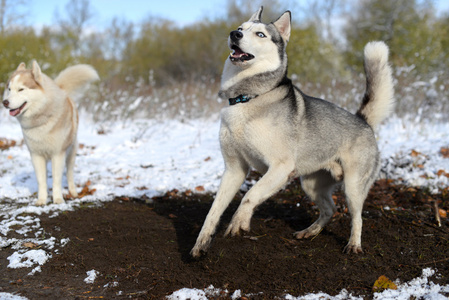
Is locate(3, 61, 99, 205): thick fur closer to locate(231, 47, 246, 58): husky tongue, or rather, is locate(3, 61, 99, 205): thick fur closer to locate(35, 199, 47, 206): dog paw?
locate(35, 199, 47, 206): dog paw

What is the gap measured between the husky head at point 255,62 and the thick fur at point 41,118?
281 cm

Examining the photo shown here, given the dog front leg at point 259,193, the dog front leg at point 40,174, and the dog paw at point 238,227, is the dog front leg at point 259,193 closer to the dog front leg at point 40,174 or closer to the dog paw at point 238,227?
the dog paw at point 238,227

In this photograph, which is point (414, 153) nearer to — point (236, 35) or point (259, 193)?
point (259, 193)

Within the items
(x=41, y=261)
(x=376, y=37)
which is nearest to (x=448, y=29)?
(x=376, y=37)

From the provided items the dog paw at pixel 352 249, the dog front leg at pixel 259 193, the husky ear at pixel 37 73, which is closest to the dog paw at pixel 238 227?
the dog front leg at pixel 259 193

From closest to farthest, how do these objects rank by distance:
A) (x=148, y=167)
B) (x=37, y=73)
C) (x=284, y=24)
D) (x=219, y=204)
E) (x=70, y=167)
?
(x=219, y=204)
(x=284, y=24)
(x=37, y=73)
(x=70, y=167)
(x=148, y=167)

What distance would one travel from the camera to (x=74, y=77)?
229 inches

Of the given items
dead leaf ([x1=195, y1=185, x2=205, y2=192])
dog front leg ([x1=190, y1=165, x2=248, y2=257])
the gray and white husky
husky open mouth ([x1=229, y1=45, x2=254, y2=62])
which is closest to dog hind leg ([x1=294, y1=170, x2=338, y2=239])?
the gray and white husky

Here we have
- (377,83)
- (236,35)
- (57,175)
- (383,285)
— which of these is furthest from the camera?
(57,175)

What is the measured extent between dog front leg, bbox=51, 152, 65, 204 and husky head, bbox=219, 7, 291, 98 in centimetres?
287

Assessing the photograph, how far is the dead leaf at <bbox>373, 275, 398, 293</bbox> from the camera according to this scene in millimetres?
2790

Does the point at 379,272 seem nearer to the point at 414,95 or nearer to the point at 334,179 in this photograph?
the point at 334,179

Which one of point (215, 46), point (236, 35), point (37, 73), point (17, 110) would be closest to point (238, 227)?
point (236, 35)

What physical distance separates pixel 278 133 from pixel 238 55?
707 millimetres
